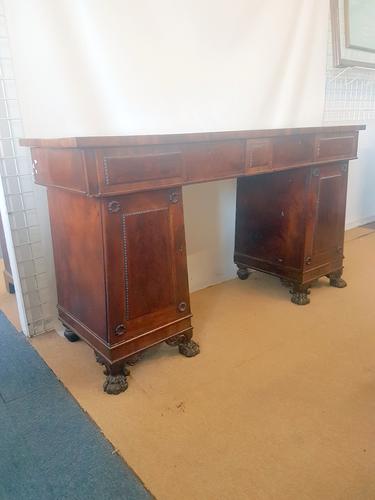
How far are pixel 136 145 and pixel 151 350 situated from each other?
85cm

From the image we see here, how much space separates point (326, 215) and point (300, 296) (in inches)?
17.0

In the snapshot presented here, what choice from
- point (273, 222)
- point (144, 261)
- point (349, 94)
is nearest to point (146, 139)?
point (144, 261)

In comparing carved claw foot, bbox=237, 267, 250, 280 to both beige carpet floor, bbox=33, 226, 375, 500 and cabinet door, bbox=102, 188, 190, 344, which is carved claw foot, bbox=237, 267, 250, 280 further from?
cabinet door, bbox=102, 188, 190, 344

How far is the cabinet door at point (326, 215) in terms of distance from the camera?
6.08 feet

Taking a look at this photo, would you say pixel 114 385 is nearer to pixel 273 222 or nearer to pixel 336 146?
pixel 273 222

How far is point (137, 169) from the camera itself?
3.90 feet

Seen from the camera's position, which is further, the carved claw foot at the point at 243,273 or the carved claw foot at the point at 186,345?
the carved claw foot at the point at 243,273

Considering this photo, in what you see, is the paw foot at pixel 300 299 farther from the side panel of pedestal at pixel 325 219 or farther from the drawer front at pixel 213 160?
the drawer front at pixel 213 160

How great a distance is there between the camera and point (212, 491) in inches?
37.6

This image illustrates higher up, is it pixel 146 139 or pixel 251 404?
pixel 146 139

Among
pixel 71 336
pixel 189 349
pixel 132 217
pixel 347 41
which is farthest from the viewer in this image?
pixel 347 41

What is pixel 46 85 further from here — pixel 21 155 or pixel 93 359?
pixel 93 359

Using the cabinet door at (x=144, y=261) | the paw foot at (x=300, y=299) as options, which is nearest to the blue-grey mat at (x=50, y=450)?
the cabinet door at (x=144, y=261)

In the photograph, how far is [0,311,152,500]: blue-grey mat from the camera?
966mm
